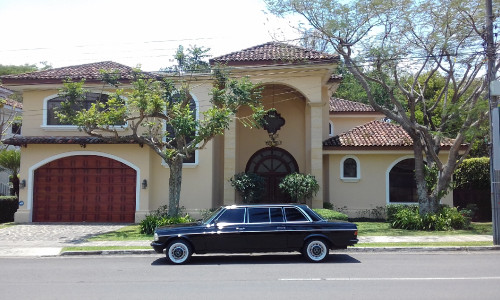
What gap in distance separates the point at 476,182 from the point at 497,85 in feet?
31.2

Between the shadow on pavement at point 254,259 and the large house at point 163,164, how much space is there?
26.5 ft

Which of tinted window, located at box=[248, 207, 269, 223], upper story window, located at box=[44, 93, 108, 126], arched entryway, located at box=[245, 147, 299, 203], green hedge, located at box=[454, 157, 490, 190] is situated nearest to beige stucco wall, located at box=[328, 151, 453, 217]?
arched entryway, located at box=[245, 147, 299, 203]

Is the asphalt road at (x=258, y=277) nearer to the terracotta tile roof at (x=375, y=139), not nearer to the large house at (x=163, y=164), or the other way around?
the large house at (x=163, y=164)

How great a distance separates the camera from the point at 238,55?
69.9ft

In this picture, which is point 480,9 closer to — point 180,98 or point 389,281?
point 180,98

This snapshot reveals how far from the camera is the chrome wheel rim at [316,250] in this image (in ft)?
36.4

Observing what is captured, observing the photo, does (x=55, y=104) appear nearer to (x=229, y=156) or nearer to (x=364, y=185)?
(x=229, y=156)

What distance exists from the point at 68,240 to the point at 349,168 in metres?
12.6

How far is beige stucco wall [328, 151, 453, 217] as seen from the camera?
851 inches

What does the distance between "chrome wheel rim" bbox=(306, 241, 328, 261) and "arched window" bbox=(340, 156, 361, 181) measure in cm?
1093

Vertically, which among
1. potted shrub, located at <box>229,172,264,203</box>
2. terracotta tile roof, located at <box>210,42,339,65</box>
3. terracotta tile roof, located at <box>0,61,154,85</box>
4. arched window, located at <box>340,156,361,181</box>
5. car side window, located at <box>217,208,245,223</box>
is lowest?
car side window, located at <box>217,208,245,223</box>

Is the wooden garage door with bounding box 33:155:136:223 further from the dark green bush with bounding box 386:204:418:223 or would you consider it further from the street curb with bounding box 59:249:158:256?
the dark green bush with bounding box 386:204:418:223

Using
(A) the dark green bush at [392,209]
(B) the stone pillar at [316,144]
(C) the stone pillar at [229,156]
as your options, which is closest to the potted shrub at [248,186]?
(C) the stone pillar at [229,156]

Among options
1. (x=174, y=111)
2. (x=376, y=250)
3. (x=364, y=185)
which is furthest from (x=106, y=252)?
(x=364, y=185)
